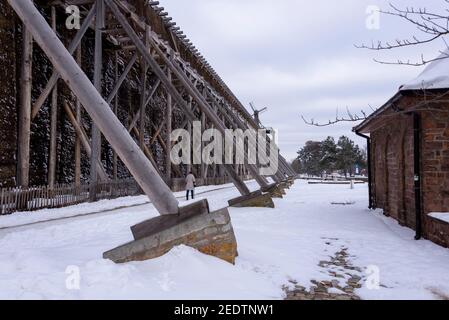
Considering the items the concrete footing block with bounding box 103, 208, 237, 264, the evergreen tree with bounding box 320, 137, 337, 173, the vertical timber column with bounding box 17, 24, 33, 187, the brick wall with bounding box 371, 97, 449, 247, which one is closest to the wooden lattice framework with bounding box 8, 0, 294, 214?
the vertical timber column with bounding box 17, 24, 33, 187

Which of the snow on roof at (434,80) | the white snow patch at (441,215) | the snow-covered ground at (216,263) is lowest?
the snow-covered ground at (216,263)

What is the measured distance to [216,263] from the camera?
A: 4.20m

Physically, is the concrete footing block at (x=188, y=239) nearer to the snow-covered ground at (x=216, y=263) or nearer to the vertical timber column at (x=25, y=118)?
the snow-covered ground at (x=216, y=263)

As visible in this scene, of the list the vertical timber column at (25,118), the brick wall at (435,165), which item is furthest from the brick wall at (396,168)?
the vertical timber column at (25,118)

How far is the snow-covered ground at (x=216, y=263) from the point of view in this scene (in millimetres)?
3430

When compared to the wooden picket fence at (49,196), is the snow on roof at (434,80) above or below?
above

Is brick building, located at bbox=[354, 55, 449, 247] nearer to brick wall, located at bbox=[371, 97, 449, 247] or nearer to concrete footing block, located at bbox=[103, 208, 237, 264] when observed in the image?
brick wall, located at bbox=[371, 97, 449, 247]

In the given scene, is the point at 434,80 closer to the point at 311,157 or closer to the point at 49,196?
the point at 49,196

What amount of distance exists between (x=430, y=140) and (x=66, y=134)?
40.4ft

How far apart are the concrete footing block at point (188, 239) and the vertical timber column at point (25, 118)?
8197 mm
